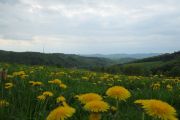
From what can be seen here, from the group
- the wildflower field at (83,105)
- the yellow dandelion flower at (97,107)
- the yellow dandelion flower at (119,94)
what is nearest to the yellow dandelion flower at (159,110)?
the wildflower field at (83,105)

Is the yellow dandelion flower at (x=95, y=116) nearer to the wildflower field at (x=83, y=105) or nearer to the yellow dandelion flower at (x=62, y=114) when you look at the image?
the wildflower field at (x=83, y=105)

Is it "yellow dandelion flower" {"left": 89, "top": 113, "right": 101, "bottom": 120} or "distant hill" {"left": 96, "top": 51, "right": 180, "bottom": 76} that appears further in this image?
"distant hill" {"left": 96, "top": 51, "right": 180, "bottom": 76}

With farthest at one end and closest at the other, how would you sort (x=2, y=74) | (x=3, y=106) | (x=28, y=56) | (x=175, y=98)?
(x=28, y=56) < (x=175, y=98) < (x=2, y=74) < (x=3, y=106)

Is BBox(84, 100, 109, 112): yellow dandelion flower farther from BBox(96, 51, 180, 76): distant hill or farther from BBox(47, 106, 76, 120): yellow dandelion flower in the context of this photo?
BBox(96, 51, 180, 76): distant hill

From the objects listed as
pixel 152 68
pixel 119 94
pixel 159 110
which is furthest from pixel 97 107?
pixel 152 68

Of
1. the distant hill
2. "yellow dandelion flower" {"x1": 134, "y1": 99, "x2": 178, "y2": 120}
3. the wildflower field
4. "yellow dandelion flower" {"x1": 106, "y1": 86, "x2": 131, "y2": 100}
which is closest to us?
"yellow dandelion flower" {"x1": 134, "y1": 99, "x2": 178, "y2": 120}

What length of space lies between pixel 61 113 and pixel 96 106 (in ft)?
0.81

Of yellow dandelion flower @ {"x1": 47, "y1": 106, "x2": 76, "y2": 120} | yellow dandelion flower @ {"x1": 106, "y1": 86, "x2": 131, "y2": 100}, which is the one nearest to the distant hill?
yellow dandelion flower @ {"x1": 106, "y1": 86, "x2": 131, "y2": 100}

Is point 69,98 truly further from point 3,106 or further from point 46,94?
point 3,106

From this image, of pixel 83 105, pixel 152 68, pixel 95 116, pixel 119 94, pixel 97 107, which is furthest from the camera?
pixel 152 68

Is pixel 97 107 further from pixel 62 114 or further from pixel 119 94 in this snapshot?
pixel 119 94

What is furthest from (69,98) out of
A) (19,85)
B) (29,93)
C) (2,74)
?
(2,74)

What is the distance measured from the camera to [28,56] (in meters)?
198

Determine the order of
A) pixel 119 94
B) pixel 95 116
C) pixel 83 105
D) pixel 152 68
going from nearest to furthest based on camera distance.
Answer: pixel 95 116 → pixel 119 94 → pixel 83 105 → pixel 152 68
